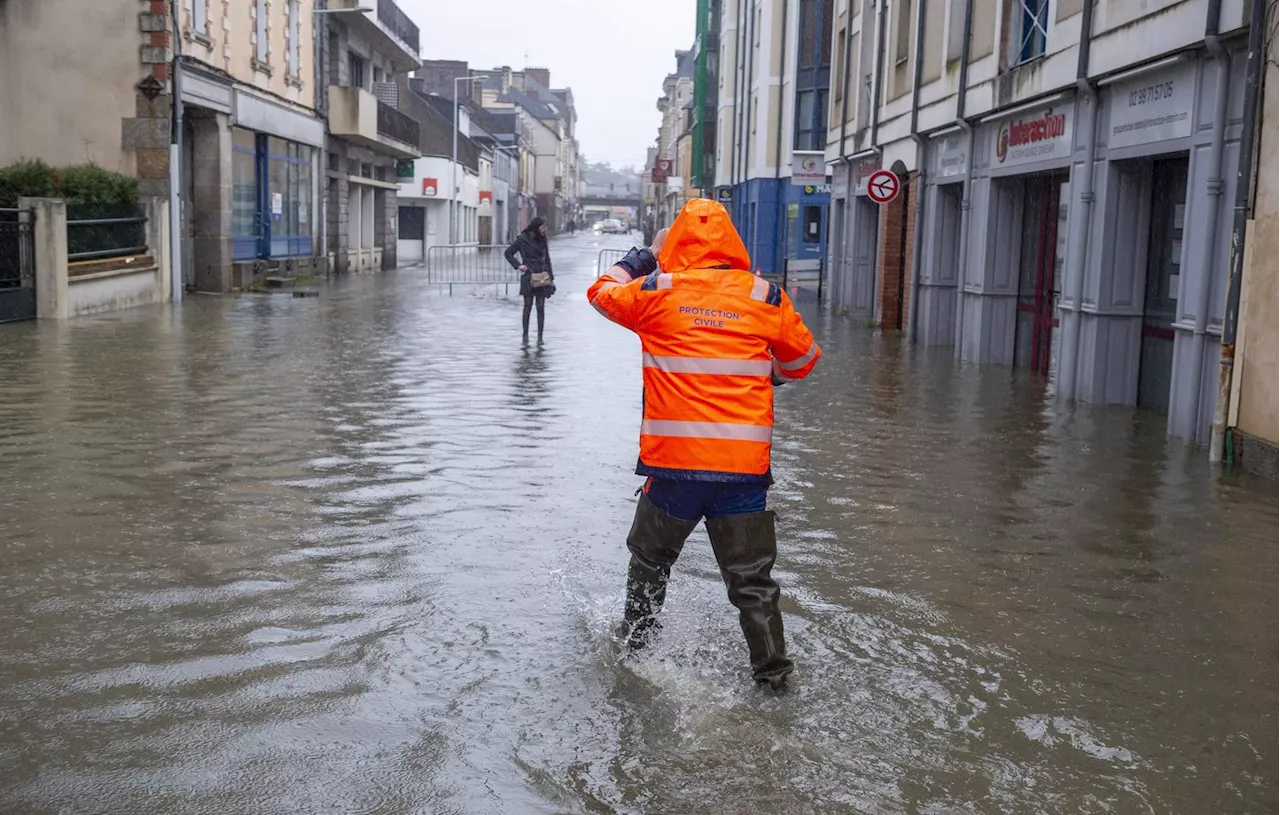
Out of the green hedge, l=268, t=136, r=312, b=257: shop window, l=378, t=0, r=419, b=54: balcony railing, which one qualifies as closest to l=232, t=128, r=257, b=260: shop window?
l=268, t=136, r=312, b=257: shop window

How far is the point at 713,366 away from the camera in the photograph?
4879 millimetres

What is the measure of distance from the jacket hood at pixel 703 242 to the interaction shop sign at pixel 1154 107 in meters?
7.40

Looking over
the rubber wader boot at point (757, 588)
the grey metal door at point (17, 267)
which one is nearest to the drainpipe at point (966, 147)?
the grey metal door at point (17, 267)

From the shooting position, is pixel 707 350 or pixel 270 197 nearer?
pixel 707 350

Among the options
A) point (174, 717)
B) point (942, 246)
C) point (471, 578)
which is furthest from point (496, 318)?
point (174, 717)

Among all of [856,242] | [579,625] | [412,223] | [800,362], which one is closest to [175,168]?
[856,242]

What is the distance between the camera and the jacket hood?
4961 mm

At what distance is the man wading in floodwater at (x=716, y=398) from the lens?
15.9 feet

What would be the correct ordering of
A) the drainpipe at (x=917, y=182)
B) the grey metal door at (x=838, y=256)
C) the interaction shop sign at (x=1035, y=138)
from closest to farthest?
the interaction shop sign at (x=1035, y=138) < the drainpipe at (x=917, y=182) < the grey metal door at (x=838, y=256)

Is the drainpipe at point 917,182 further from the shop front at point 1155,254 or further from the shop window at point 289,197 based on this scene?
the shop window at point 289,197

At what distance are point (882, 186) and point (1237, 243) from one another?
11.6m

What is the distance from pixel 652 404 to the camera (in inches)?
196

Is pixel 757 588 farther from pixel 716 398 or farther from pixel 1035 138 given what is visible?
pixel 1035 138

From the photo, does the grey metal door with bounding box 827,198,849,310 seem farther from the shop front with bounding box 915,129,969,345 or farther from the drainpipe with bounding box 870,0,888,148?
the shop front with bounding box 915,129,969,345
